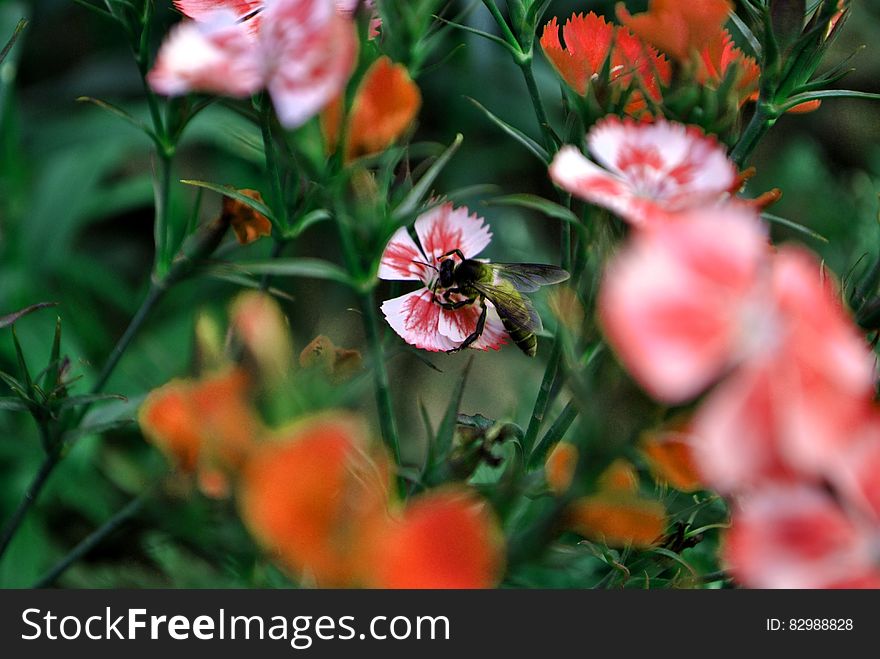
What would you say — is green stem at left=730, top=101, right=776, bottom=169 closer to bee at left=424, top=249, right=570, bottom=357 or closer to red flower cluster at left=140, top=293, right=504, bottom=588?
bee at left=424, top=249, right=570, bottom=357

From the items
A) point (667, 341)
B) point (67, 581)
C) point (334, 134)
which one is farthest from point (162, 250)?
point (67, 581)

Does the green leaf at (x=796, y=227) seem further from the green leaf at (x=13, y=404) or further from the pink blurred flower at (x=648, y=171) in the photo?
the green leaf at (x=13, y=404)

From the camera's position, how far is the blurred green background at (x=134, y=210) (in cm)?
96

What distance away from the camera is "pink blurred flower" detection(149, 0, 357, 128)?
26 cm

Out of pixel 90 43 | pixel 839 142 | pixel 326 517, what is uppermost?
pixel 90 43

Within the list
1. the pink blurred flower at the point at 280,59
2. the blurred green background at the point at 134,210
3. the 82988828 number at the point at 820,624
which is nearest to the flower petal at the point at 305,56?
the pink blurred flower at the point at 280,59

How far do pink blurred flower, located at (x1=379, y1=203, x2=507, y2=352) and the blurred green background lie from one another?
9.6 inches

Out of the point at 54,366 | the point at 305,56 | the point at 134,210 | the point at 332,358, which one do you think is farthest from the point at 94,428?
the point at 134,210

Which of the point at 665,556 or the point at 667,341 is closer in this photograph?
the point at 667,341

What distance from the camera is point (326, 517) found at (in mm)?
212

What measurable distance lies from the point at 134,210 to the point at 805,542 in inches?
58.0

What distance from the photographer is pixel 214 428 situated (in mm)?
236

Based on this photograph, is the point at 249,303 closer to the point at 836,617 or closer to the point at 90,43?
the point at 836,617

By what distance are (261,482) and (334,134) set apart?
0.42 ft
